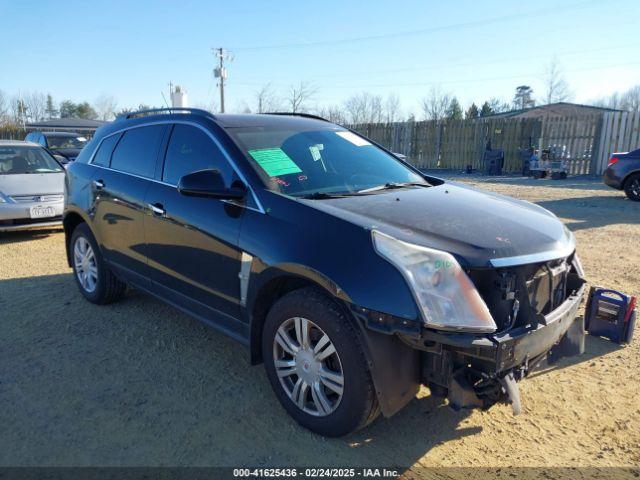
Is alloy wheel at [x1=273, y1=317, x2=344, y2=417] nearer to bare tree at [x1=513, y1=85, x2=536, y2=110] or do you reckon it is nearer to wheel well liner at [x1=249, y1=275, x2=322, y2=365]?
wheel well liner at [x1=249, y1=275, x2=322, y2=365]

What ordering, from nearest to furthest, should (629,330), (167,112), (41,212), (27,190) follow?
(629,330) → (167,112) → (41,212) → (27,190)

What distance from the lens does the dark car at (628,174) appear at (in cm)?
1132

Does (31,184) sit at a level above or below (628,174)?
below

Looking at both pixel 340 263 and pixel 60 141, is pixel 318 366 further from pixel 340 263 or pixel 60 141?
pixel 60 141

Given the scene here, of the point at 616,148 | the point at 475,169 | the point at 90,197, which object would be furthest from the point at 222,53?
the point at 90,197

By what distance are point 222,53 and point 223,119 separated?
46876 mm

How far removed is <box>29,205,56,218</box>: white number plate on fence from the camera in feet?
24.3

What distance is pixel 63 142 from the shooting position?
15.0 meters

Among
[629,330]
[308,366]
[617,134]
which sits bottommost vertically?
[629,330]

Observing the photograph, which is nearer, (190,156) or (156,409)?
(156,409)

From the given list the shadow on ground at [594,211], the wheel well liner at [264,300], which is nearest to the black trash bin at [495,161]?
the shadow on ground at [594,211]

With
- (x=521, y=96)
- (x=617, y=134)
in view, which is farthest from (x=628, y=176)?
(x=521, y=96)

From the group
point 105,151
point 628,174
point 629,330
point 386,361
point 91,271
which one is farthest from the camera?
point 628,174

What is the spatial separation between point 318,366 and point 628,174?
11646 mm
